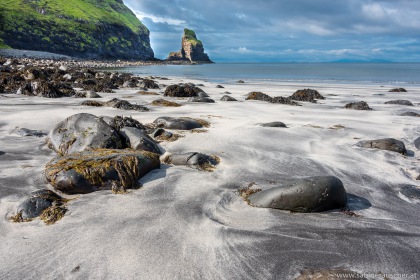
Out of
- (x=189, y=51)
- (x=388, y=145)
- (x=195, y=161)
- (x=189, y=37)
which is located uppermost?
(x=189, y=37)

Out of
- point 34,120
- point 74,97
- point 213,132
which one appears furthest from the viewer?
point 74,97

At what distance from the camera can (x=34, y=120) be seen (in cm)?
667

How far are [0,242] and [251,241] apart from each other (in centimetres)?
218

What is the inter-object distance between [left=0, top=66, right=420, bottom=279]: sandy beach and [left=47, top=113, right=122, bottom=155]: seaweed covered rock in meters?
0.29

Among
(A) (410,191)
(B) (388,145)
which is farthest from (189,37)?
(A) (410,191)

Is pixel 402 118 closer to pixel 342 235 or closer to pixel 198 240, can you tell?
pixel 342 235

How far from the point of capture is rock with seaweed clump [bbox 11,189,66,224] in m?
2.84

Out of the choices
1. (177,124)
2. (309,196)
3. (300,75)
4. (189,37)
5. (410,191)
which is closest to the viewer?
(309,196)

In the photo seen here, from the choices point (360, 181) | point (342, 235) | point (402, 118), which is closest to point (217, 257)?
point (342, 235)

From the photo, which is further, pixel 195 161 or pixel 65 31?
pixel 65 31

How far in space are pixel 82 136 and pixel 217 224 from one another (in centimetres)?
279

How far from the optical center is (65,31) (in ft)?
282

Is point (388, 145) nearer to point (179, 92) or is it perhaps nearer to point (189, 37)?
point (179, 92)

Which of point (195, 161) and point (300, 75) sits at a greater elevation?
point (300, 75)
